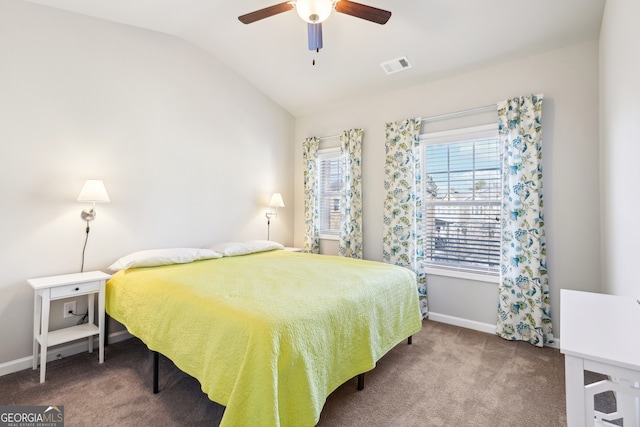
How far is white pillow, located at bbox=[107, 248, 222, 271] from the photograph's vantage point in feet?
8.49

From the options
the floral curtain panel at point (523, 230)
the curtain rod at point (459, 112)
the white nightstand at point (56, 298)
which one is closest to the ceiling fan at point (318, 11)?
the curtain rod at point (459, 112)

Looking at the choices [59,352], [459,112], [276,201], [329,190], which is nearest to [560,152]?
[459,112]

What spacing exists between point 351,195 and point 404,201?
0.76m

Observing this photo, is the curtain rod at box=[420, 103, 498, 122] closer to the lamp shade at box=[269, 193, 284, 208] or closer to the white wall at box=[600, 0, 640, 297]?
the white wall at box=[600, 0, 640, 297]

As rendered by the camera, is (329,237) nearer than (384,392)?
No

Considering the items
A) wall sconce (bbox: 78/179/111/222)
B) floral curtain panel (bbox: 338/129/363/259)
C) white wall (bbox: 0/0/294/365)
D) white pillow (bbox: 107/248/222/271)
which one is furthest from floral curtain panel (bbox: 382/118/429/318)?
wall sconce (bbox: 78/179/111/222)

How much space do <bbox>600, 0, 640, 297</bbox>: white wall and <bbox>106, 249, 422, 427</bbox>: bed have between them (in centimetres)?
138

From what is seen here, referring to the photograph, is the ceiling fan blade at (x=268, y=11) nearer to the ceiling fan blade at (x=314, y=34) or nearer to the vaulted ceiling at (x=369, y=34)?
the ceiling fan blade at (x=314, y=34)

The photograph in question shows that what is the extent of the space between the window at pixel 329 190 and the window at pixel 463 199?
1277mm

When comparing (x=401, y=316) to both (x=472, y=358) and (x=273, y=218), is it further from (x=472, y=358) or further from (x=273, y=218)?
(x=273, y=218)

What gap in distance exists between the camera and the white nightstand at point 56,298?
7.18 feet

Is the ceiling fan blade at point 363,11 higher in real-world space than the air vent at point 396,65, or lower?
lower

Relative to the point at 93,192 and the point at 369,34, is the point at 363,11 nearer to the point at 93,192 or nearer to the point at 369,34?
the point at 369,34

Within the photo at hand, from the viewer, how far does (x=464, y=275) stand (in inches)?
127
